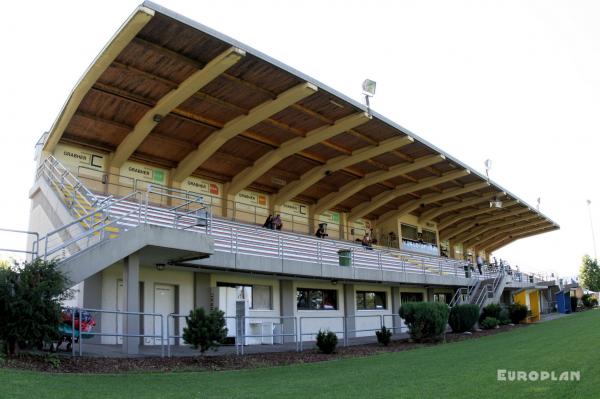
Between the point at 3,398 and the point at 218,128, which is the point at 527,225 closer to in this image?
the point at 218,128

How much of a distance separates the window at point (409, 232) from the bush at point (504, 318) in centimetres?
1151

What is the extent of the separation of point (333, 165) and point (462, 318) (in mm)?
10018

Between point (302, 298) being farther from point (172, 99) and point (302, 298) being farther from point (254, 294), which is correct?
point (172, 99)

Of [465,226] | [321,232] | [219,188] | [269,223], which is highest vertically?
[219,188]

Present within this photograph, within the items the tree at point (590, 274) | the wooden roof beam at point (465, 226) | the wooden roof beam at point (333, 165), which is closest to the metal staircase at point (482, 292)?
the wooden roof beam at point (333, 165)

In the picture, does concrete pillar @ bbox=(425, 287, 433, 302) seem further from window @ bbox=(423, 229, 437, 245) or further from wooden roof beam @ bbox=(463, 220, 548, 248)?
wooden roof beam @ bbox=(463, 220, 548, 248)

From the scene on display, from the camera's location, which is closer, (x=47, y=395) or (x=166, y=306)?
(x=47, y=395)

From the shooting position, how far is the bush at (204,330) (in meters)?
14.2

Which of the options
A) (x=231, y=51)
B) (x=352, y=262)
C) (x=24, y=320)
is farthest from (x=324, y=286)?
(x=24, y=320)

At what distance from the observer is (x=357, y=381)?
1120 cm

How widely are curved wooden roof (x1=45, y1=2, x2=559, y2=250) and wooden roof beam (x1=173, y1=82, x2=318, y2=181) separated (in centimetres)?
5

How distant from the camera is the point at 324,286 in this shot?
26203 millimetres

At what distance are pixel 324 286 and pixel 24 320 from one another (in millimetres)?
16085

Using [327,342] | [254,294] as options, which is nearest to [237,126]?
[254,294]
